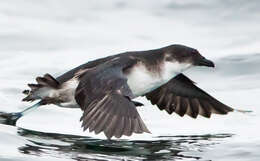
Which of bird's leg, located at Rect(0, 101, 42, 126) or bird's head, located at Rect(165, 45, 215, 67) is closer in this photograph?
bird's leg, located at Rect(0, 101, 42, 126)

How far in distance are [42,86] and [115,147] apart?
112cm

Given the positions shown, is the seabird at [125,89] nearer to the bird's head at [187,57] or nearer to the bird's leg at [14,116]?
the bird's head at [187,57]

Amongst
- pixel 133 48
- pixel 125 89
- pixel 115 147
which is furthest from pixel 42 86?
pixel 133 48

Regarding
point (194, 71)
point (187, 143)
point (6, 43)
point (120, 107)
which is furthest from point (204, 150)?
point (6, 43)

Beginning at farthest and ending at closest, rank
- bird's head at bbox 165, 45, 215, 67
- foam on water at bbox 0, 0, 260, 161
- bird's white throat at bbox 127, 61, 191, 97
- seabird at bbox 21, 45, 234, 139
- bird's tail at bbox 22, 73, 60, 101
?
bird's head at bbox 165, 45, 215, 67 < bird's white throat at bbox 127, 61, 191, 97 < bird's tail at bbox 22, 73, 60, 101 < foam on water at bbox 0, 0, 260, 161 < seabird at bbox 21, 45, 234, 139

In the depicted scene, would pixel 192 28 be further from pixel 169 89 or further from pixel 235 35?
pixel 169 89

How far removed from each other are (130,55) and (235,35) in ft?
19.4

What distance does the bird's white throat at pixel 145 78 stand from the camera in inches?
393

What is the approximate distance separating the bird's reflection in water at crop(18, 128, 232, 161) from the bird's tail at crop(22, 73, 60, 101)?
Answer: 0.43 m

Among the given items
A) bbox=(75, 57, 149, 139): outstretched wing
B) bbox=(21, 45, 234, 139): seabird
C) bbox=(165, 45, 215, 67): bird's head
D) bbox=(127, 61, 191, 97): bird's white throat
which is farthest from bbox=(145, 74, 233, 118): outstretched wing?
bbox=(75, 57, 149, 139): outstretched wing

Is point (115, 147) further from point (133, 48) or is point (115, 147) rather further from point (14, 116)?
point (133, 48)

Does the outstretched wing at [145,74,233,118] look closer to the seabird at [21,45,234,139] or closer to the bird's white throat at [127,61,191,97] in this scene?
the seabird at [21,45,234,139]

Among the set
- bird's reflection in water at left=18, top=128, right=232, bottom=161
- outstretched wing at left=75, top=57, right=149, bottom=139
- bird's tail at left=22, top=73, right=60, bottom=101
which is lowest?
bird's reflection in water at left=18, top=128, right=232, bottom=161

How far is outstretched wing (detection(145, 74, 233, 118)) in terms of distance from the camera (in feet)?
36.0
